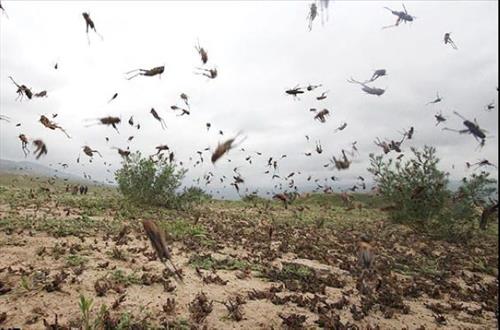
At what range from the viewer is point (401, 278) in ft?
37.6

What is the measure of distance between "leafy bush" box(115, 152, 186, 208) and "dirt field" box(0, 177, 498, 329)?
23.4 ft

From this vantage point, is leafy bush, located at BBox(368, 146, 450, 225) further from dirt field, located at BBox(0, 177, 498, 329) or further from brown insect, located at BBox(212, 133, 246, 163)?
brown insect, located at BBox(212, 133, 246, 163)

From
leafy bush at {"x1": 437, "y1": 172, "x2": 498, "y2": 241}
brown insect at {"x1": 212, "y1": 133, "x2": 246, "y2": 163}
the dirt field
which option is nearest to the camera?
brown insect at {"x1": 212, "y1": 133, "x2": 246, "y2": 163}

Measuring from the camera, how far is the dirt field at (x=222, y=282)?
22.5 feet

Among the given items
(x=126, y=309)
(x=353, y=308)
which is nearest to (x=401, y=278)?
(x=353, y=308)

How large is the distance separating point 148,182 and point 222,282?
15509 mm

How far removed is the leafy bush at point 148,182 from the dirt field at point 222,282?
23.4 feet

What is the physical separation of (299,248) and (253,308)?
21.3ft

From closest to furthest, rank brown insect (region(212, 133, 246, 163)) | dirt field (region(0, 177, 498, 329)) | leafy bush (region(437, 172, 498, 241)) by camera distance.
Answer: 1. brown insect (region(212, 133, 246, 163))
2. dirt field (region(0, 177, 498, 329))
3. leafy bush (region(437, 172, 498, 241))

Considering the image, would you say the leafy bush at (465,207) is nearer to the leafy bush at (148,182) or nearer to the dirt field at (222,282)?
the dirt field at (222,282)

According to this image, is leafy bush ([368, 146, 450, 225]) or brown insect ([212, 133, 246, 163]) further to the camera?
leafy bush ([368, 146, 450, 225])

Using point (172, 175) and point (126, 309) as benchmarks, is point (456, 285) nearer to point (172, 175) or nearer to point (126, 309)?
point (126, 309)

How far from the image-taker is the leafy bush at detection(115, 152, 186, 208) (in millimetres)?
23062

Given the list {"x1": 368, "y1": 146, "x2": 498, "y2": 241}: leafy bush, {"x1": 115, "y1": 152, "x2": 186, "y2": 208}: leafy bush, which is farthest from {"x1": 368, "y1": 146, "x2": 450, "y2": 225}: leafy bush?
{"x1": 115, "y1": 152, "x2": 186, "y2": 208}: leafy bush
